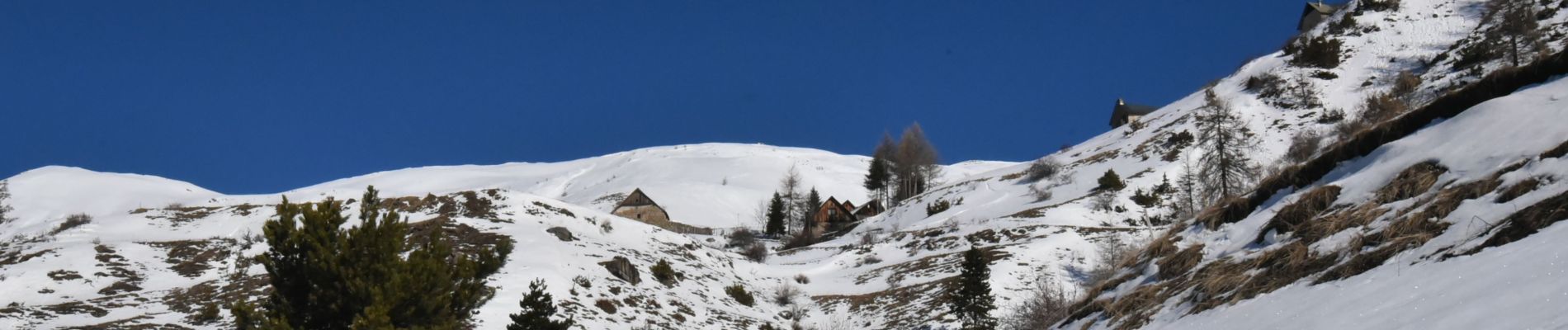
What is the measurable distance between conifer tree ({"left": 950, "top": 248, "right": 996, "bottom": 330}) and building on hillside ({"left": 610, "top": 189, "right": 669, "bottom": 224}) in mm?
54099

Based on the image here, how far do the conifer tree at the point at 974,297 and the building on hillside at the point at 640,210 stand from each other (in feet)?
177

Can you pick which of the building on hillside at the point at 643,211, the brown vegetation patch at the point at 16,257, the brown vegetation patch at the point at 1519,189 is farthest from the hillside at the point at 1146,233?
the building on hillside at the point at 643,211

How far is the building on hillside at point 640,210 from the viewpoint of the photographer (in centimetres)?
8031

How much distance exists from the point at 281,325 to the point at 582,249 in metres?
22.5

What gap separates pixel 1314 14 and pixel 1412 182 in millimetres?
93010

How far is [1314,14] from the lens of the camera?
8825cm

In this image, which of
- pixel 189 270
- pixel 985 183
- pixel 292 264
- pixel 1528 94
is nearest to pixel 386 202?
pixel 189 270

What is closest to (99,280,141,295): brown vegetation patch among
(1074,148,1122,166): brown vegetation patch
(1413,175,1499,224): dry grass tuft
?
(1413,175,1499,224): dry grass tuft

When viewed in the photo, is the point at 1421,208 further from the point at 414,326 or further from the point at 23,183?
the point at 23,183

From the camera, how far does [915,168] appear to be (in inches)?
3413

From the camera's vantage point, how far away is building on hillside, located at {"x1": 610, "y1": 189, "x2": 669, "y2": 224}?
263 feet

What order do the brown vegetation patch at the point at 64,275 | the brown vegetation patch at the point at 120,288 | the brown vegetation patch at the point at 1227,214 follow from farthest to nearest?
1. the brown vegetation patch at the point at 64,275
2. the brown vegetation patch at the point at 120,288
3. the brown vegetation patch at the point at 1227,214

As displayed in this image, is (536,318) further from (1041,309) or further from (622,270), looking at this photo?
(622,270)

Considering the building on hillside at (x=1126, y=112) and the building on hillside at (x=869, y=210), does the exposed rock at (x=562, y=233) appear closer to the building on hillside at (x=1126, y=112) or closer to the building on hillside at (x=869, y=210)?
the building on hillside at (x=869, y=210)
